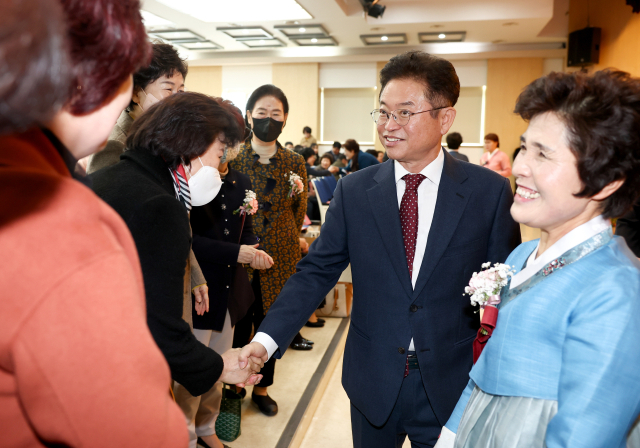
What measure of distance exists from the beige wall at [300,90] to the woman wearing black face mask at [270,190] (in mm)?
10683

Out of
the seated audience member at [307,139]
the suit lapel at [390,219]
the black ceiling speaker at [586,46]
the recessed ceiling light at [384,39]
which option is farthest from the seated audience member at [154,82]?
the seated audience member at [307,139]

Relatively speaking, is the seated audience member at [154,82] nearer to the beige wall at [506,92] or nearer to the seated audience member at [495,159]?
the seated audience member at [495,159]

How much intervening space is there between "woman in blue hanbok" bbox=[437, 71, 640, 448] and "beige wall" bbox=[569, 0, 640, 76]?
673cm

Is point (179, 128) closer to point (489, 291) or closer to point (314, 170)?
point (489, 291)

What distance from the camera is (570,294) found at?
103 centimetres

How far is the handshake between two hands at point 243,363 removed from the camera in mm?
1580

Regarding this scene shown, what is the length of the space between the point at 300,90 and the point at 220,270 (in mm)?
12232

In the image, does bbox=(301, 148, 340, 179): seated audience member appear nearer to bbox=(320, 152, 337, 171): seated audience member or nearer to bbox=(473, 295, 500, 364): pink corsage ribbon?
bbox=(320, 152, 337, 171): seated audience member

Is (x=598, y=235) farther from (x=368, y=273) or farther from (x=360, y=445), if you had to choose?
(x=360, y=445)

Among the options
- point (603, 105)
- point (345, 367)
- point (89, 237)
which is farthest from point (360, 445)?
point (89, 237)

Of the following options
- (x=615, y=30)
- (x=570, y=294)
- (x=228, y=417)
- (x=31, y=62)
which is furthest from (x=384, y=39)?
(x=31, y=62)

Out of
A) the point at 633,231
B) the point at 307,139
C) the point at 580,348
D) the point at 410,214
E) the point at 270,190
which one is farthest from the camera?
the point at 307,139

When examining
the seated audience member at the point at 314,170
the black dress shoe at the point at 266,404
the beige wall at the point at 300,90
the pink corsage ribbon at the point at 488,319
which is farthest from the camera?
the beige wall at the point at 300,90

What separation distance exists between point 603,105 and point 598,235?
11.8 inches
